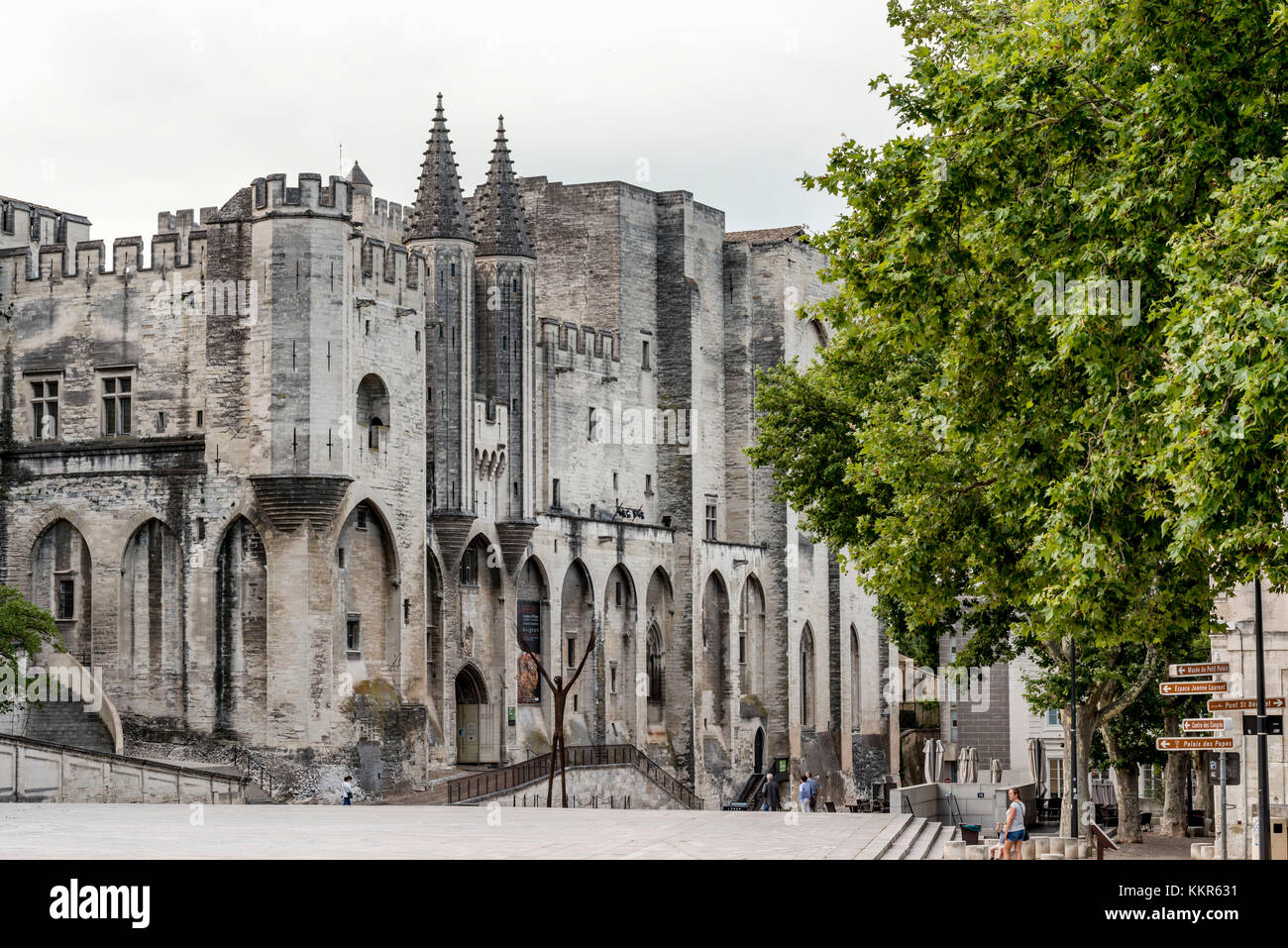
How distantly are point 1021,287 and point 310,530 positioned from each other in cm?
2779

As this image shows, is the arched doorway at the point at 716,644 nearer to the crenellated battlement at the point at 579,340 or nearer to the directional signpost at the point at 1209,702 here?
the crenellated battlement at the point at 579,340

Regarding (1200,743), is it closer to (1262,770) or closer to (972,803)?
(1262,770)

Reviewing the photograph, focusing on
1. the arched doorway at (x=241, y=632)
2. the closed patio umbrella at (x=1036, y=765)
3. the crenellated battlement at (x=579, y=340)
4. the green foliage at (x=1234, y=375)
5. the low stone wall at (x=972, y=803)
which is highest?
the crenellated battlement at (x=579, y=340)

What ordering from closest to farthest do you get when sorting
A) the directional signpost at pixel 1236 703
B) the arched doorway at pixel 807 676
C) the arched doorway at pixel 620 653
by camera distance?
the directional signpost at pixel 1236 703
the arched doorway at pixel 620 653
the arched doorway at pixel 807 676

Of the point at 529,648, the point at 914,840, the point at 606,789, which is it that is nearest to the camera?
the point at 914,840

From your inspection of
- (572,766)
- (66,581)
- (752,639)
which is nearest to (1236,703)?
(66,581)

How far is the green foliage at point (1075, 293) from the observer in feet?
60.8

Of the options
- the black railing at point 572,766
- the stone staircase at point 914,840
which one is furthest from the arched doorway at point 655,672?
the stone staircase at point 914,840

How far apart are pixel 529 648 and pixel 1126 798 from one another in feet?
63.8

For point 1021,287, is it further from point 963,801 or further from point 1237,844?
point 963,801

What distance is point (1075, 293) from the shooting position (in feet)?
66.3

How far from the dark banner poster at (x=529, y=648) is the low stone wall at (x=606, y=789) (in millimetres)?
4144

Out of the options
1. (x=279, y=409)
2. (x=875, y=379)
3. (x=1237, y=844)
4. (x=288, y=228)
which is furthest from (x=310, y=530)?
(x=1237, y=844)
